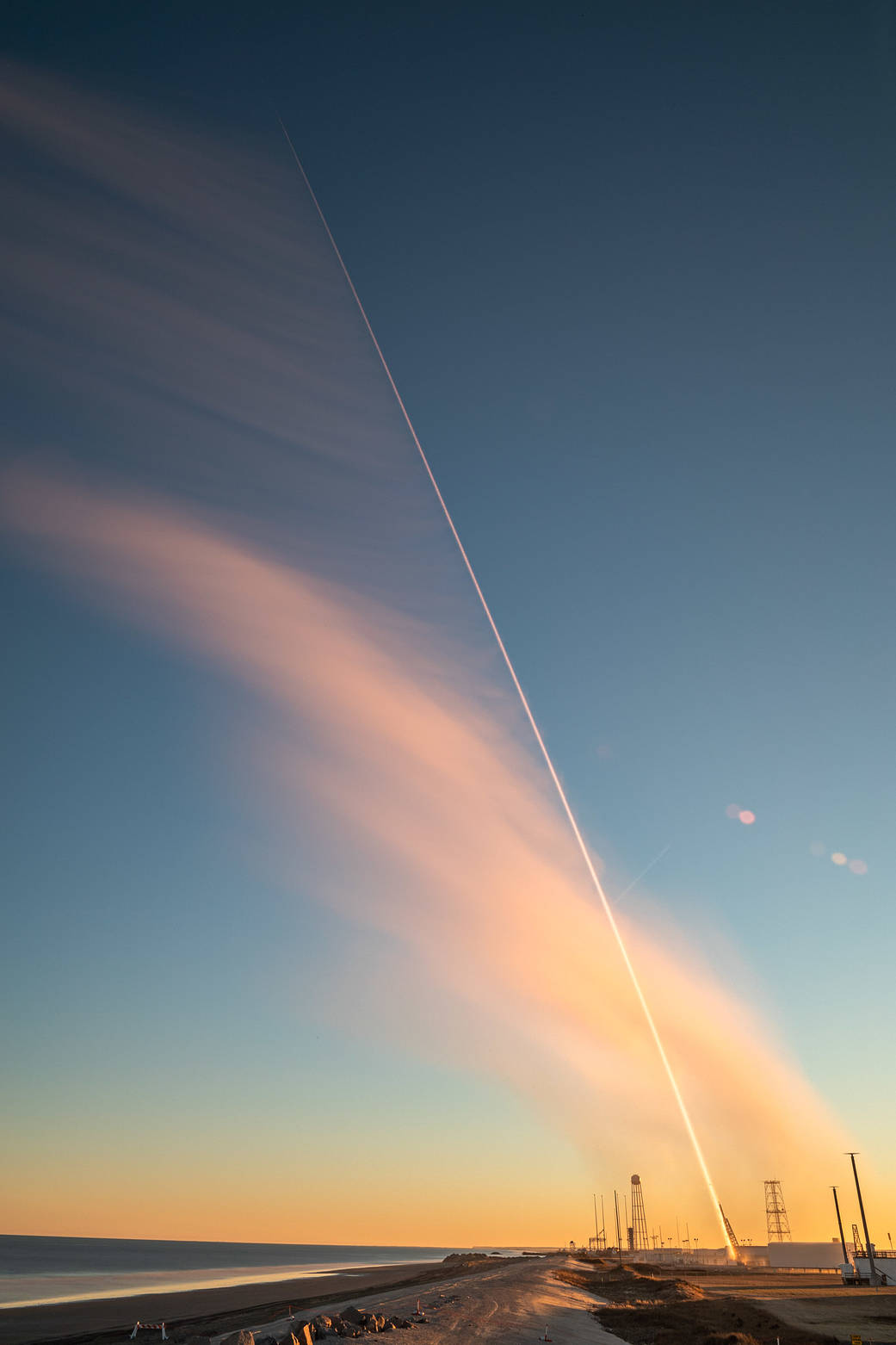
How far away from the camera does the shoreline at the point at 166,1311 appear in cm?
4162

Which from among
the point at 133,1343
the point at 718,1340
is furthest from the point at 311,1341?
the point at 718,1340

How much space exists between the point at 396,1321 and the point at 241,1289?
59.0 metres

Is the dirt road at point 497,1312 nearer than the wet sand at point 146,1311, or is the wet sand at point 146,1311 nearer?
→ the dirt road at point 497,1312

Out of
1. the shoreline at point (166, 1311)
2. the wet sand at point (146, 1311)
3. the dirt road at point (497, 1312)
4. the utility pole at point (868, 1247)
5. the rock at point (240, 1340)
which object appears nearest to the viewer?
the rock at point (240, 1340)

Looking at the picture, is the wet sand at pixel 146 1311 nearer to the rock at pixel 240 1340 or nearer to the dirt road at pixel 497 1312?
the dirt road at pixel 497 1312

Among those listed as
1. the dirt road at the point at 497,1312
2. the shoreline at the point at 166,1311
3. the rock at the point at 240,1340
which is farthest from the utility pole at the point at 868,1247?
the rock at the point at 240,1340

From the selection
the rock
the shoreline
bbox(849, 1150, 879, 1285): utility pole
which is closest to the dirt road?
the rock

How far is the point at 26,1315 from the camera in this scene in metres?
52.7

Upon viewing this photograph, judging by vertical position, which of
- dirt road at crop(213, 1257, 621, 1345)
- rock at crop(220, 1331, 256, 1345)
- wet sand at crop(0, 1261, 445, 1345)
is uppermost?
rock at crop(220, 1331, 256, 1345)

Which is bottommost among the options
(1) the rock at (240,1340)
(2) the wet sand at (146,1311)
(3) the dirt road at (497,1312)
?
(2) the wet sand at (146,1311)

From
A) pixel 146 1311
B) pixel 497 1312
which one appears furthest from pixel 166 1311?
pixel 497 1312

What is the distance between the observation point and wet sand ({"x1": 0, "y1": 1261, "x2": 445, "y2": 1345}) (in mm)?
42688

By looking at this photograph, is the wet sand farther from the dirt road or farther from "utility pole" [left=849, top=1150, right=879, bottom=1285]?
"utility pole" [left=849, top=1150, right=879, bottom=1285]

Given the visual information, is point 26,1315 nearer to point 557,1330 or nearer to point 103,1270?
point 557,1330
